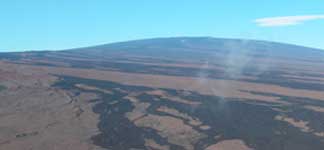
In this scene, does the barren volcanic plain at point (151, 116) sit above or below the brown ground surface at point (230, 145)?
above

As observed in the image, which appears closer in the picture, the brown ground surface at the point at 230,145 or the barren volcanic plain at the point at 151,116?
the brown ground surface at the point at 230,145

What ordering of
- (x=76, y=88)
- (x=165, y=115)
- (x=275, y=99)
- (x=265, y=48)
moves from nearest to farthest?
1. (x=165, y=115)
2. (x=275, y=99)
3. (x=76, y=88)
4. (x=265, y=48)

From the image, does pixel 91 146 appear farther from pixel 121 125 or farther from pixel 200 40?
pixel 200 40

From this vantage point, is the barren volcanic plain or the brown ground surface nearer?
the brown ground surface

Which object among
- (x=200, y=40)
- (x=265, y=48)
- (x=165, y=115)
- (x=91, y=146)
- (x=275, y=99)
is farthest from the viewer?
(x=200, y=40)

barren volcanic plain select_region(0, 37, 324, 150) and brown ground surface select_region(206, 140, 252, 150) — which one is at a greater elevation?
barren volcanic plain select_region(0, 37, 324, 150)

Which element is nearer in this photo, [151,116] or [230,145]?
[230,145]

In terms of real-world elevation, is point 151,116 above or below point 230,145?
above

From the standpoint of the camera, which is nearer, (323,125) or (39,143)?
(39,143)

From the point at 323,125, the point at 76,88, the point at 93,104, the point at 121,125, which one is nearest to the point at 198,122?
the point at 121,125
